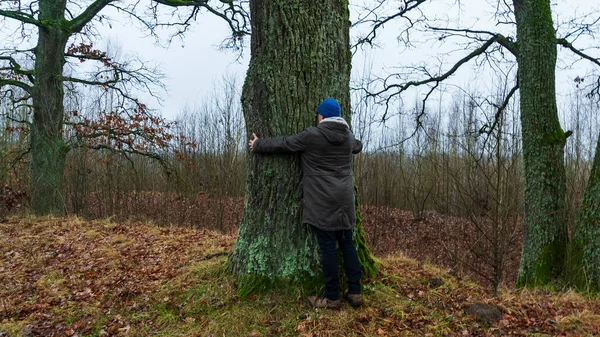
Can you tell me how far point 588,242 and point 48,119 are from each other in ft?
42.8

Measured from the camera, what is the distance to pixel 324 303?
11.3ft

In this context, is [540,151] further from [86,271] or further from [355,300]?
[86,271]

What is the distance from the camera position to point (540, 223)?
6.61 m

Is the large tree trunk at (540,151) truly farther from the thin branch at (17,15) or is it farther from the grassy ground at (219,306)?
the thin branch at (17,15)

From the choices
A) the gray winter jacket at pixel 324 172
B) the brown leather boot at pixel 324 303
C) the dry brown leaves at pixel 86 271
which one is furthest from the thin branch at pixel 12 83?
the brown leather boot at pixel 324 303

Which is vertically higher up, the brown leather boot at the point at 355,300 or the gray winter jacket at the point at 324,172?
the gray winter jacket at the point at 324,172

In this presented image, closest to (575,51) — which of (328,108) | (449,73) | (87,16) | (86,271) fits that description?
(449,73)

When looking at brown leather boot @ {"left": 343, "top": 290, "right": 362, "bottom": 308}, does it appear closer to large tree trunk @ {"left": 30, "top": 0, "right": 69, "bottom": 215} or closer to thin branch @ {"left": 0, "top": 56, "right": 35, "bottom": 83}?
large tree trunk @ {"left": 30, "top": 0, "right": 69, "bottom": 215}

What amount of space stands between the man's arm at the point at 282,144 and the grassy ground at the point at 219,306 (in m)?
1.33

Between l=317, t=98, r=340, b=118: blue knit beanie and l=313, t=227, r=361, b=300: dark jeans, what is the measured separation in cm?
105

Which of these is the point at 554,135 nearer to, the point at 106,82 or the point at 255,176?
the point at 255,176

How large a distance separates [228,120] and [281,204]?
12990 mm

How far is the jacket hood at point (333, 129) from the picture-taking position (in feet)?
11.5

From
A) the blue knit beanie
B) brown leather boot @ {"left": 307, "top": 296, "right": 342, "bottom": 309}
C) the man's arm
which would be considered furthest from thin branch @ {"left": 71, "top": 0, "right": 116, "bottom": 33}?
brown leather boot @ {"left": 307, "top": 296, "right": 342, "bottom": 309}
